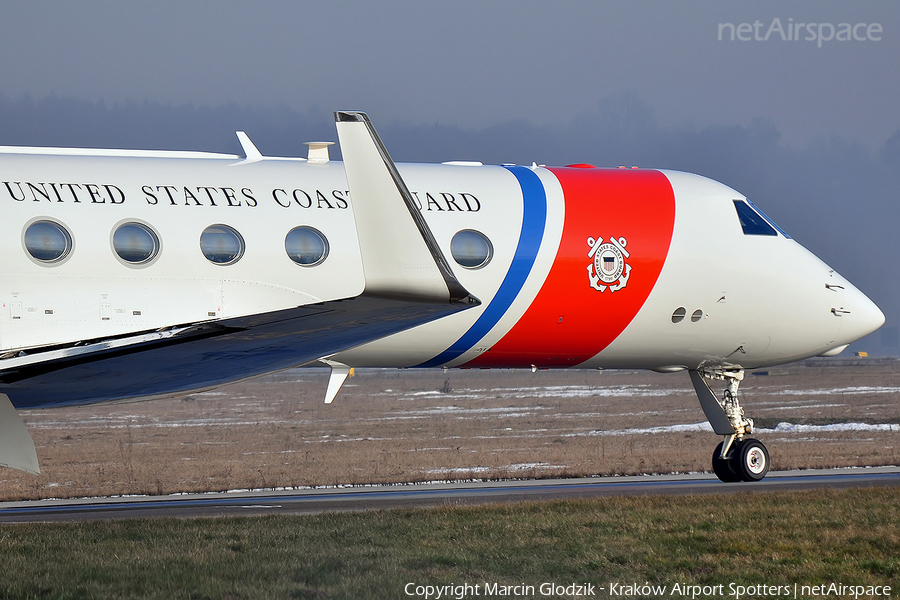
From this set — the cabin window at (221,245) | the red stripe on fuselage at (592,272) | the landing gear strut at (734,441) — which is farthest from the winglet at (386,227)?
the landing gear strut at (734,441)

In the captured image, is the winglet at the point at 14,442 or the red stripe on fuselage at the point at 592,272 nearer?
the winglet at the point at 14,442

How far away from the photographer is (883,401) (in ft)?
164

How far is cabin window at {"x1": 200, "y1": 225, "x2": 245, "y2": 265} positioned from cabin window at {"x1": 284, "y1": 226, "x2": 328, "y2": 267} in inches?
22.2

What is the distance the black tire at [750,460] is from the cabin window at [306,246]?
7546 millimetres

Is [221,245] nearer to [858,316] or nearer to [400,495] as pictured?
[400,495]

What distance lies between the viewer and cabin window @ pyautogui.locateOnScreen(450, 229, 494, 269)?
41.6 feet

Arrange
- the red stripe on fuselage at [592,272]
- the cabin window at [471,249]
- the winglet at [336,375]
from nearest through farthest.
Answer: the cabin window at [471,249] → the red stripe on fuselage at [592,272] → the winglet at [336,375]

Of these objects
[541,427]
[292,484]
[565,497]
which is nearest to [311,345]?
[565,497]

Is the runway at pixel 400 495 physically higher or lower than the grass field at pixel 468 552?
lower

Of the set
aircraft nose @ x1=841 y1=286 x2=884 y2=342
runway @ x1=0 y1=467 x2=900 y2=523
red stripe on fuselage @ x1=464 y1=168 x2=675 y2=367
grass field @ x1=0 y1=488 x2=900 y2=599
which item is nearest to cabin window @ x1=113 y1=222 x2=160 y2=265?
grass field @ x1=0 y1=488 x2=900 y2=599

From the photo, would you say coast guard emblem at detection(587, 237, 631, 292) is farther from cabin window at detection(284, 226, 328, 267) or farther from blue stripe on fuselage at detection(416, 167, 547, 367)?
cabin window at detection(284, 226, 328, 267)

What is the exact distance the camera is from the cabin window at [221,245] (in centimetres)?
1152

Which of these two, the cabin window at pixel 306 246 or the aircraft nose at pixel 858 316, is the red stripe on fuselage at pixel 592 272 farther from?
the aircraft nose at pixel 858 316

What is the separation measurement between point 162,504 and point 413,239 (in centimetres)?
1084
